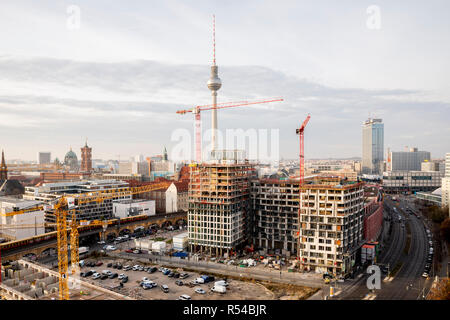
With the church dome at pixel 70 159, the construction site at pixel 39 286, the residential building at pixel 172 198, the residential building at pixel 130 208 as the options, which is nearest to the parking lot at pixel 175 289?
the construction site at pixel 39 286

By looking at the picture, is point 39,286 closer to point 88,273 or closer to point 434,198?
point 88,273

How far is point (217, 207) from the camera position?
51656 mm

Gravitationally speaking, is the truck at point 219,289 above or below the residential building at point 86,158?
below

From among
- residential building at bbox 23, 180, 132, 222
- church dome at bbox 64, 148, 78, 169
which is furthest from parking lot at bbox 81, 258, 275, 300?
church dome at bbox 64, 148, 78, 169

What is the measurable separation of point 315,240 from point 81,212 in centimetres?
4929

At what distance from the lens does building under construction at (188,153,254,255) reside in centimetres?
5128

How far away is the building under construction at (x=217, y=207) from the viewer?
51281 mm

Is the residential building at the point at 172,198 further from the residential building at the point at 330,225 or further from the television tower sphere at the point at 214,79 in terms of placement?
the residential building at the point at 330,225

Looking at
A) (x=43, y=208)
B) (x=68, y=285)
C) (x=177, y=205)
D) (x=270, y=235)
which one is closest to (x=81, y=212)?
(x=43, y=208)

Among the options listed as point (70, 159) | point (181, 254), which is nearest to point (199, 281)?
point (181, 254)

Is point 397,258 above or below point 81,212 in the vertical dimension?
below

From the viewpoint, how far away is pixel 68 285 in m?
38.2

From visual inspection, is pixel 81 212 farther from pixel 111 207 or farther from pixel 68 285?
pixel 68 285
